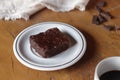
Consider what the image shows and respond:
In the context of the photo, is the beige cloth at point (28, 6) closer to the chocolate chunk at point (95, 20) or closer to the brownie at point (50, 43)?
the chocolate chunk at point (95, 20)

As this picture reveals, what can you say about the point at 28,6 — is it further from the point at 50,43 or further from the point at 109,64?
the point at 109,64

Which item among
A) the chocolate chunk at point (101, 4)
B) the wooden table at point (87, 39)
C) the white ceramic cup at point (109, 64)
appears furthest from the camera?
the chocolate chunk at point (101, 4)

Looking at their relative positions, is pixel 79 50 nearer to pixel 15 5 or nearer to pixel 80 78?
pixel 80 78

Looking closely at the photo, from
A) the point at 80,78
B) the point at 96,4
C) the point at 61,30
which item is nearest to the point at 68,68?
the point at 80,78

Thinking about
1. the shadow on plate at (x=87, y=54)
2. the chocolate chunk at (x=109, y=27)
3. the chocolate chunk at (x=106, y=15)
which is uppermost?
the chocolate chunk at (x=106, y=15)

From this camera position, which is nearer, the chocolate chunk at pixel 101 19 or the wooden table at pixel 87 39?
the wooden table at pixel 87 39

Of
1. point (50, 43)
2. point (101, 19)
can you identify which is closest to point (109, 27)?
point (101, 19)

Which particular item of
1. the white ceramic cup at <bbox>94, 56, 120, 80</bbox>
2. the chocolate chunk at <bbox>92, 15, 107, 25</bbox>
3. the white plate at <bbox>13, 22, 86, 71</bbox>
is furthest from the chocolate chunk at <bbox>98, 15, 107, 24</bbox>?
the white ceramic cup at <bbox>94, 56, 120, 80</bbox>

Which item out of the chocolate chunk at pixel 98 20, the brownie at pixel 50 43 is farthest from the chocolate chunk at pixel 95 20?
the brownie at pixel 50 43
